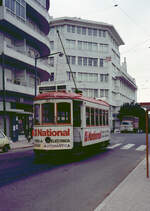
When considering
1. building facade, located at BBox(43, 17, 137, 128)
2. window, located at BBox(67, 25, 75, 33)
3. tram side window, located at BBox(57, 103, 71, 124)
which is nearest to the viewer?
tram side window, located at BBox(57, 103, 71, 124)

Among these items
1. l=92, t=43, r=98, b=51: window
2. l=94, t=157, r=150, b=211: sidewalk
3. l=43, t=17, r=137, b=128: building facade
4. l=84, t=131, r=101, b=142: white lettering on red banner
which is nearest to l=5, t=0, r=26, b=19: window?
l=84, t=131, r=101, b=142: white lettering on red banner

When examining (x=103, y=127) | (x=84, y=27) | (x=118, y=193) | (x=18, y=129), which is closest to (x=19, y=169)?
(x=118, y=193)

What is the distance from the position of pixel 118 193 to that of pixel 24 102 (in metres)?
27.0

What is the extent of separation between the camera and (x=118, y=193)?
6.44m

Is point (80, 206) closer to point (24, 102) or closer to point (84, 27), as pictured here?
point (24, 102)

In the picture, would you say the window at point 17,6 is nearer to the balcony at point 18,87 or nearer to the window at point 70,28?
the balcony at point 18,87

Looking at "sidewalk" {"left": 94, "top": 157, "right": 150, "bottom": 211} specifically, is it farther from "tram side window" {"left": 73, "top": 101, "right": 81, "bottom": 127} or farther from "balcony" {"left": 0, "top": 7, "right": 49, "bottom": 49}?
"balcony" {"left": 0, "top": 7, "right": 49, "bottom": 49}

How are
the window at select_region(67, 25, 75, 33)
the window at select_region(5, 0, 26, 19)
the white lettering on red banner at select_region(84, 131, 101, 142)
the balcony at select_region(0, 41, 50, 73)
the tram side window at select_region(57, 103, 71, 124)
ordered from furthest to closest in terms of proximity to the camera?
the window at select_region(67, 25, 75, 33)
the window at select_region(5, 0, 26, 19)
the balcony at select_region(0, 41, 50, 73)
the white lettering on red banner at select_region(84, 131, 101, 142)
the tram side window at select_region(57, 103, 71, 124)

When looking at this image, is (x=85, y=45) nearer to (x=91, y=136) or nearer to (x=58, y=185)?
(x=91, y=136)

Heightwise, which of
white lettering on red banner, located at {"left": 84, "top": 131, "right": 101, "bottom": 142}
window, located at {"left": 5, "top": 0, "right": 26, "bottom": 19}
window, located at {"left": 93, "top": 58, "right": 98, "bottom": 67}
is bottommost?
white lettering on red banner, located at {"left": 84, "top": 131, "right": 101, "bottom": 142}

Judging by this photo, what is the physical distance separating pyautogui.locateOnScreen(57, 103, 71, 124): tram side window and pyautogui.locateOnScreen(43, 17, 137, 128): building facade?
46685mm

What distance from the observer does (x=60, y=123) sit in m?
12.5

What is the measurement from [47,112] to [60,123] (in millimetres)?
787

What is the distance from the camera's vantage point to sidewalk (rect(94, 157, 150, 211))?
17.6 ft
